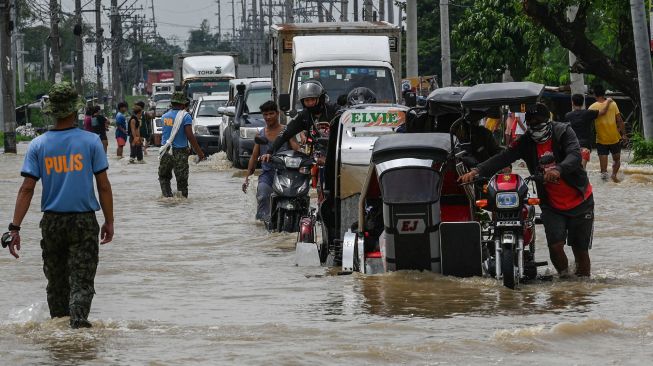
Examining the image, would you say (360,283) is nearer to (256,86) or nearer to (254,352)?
(254,352)

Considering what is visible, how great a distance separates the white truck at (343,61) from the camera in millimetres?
26422

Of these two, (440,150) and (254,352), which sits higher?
(440,150)

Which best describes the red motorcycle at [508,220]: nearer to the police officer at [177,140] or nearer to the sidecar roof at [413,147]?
the sidecar roof at [413,147]

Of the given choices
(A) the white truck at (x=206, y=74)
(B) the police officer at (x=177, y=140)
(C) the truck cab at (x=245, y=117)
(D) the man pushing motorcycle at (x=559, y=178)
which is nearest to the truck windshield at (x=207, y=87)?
(A) the white truck at (x=206, y=74)

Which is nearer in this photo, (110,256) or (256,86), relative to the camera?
(110,256)

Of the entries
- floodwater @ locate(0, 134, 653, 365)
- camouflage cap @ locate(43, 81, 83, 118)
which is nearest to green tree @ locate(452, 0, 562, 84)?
floodwater @ locate(0, 134, 653, 365)

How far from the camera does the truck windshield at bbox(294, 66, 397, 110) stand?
26359 mm

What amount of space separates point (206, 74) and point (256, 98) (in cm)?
1986

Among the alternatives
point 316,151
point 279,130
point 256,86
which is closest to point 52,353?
point 316,151

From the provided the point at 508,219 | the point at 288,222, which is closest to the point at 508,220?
the point at 508,219

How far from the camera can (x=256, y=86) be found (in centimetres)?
3400

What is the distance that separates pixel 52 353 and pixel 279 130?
8745 mm

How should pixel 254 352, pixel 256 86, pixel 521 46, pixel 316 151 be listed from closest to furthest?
pixel 254 352
pixel 316 151
pixel 256 86
pixel 521 46

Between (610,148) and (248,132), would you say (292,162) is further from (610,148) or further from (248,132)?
(248,132)
